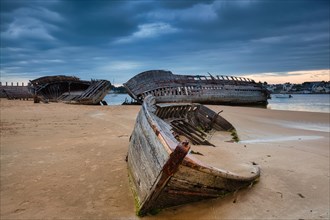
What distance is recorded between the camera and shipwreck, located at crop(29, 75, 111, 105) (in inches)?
912

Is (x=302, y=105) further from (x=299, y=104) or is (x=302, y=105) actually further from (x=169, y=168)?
(x=169, y=168)

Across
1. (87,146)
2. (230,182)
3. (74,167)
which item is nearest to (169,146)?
(230,182)

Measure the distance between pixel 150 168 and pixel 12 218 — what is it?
6.07 ft

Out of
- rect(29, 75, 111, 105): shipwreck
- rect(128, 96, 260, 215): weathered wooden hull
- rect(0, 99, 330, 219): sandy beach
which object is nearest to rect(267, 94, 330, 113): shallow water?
rect(29, 75, 111, 105): shipwreck

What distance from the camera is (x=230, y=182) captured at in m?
3.69

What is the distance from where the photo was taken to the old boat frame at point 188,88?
2336 cm

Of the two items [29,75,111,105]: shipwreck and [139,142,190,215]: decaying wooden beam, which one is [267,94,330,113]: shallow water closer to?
[29,75,111,105]: shipwreck

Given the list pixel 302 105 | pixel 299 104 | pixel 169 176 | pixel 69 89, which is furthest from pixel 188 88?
pixel 169 176

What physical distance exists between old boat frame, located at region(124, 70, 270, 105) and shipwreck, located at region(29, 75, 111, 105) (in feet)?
8.76

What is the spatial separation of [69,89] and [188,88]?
36.7 ft

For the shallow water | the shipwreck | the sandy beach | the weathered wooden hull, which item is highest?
the shipwreck

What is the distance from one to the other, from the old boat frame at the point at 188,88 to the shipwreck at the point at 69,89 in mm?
2669

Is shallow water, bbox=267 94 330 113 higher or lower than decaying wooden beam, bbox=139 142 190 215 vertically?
lower

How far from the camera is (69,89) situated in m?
26.2
